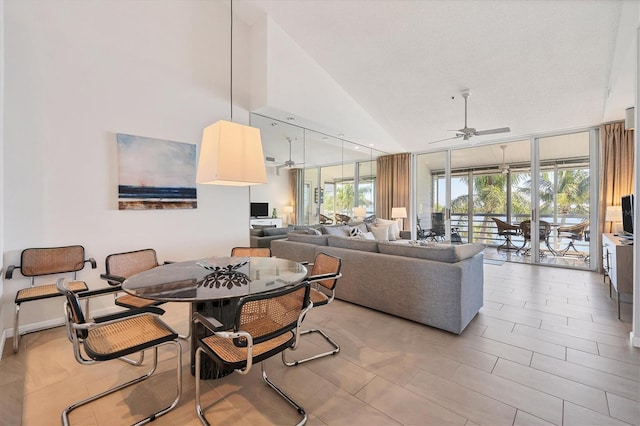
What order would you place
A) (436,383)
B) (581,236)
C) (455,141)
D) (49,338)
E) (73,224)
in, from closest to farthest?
(436,383) < (49,338) < (73,224) < (581,236) < (455,141)

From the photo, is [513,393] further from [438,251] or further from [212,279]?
[212,279]

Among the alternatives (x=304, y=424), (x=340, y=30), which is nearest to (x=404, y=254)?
(x=304, y=424)

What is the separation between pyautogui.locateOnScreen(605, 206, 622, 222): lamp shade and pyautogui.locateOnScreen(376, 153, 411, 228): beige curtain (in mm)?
3875

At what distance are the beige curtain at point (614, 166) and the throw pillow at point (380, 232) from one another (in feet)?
12.2

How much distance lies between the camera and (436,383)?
1.98 m

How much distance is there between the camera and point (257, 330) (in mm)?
1543

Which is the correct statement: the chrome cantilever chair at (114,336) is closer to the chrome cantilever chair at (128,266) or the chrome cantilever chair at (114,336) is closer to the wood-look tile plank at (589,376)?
the chrome cantilever chair at (128,266)

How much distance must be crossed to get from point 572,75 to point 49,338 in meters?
6.90

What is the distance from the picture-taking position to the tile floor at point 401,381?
5.53 feet

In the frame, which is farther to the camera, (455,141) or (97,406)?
(455,141)

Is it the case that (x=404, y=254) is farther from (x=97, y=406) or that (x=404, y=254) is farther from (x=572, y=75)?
(x=572, y=75)

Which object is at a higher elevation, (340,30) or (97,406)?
(340,30)

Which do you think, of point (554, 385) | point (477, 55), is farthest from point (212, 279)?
point (477, 55)

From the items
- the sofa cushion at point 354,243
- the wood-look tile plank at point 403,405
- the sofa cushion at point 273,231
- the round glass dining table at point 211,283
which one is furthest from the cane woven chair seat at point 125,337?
the sofa cushion at point 273,231
